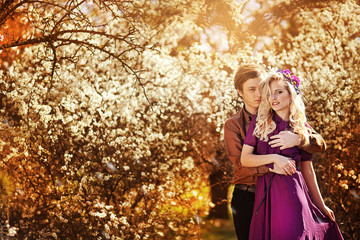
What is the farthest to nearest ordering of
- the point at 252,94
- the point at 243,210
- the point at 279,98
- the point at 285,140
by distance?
the point at 252,94, the point at 243,210, the point at 279,98, the point at 285,140

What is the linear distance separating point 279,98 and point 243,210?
994mm

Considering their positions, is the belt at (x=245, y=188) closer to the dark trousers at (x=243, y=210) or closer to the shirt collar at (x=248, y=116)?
the dark trousers at (x=243, y=210)

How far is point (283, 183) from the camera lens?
2.92 metres

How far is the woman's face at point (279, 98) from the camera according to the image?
3082mm

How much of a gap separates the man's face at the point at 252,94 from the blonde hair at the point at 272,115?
0.29m

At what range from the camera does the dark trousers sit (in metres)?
3.36

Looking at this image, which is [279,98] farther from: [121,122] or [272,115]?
[121,122]

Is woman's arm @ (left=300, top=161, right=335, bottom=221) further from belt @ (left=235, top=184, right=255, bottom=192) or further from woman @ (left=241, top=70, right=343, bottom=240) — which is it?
belt @ (left=235, top=184, right=255, bottom=192)

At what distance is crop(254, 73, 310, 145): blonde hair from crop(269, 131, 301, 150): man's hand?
5cm

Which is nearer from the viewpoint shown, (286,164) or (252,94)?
(286,164)

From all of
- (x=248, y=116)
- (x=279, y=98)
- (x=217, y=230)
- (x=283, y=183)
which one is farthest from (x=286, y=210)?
(x=217, y=230)

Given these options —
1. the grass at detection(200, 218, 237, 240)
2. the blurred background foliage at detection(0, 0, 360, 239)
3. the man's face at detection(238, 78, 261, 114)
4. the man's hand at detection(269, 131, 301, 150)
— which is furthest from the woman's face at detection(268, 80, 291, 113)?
the grass at detection(200, 218, 237, 240)

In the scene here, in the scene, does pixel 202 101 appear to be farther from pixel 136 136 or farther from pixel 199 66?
pixel 136 136

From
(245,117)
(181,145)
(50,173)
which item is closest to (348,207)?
(181,145)
